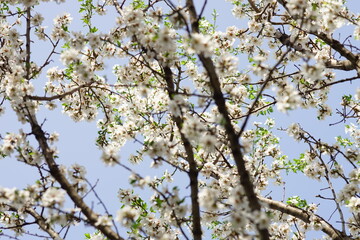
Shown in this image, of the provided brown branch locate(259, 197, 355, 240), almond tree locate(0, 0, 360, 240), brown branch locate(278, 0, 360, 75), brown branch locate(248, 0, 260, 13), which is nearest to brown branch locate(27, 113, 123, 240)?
almond tree locate(0, 0, 360, 240)

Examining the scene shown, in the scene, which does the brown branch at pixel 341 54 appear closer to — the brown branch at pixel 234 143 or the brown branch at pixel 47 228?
Result: the brown branch at pixel 234 143

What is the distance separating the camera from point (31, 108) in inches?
204

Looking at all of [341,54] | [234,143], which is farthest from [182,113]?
[341,54]

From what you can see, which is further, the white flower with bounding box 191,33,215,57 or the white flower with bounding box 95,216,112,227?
the white flower with bounding box 95,216,112,227

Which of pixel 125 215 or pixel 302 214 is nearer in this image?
pixel 125 215

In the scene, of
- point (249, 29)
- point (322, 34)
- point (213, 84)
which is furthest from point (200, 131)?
point (249, 29)

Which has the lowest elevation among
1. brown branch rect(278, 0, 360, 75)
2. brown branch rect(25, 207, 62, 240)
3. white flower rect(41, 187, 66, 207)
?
white flower rect(41, 187, 66, 207)

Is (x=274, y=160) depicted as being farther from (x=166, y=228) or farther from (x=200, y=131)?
(x=200, y=131)

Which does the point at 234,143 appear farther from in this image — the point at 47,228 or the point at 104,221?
the point at 47,228

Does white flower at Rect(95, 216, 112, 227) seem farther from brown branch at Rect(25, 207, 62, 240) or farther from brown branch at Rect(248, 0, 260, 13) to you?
brown branch at Rect(248, 0, 260, 13)

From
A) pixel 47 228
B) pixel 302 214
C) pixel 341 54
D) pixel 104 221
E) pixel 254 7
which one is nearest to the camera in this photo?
pixel 104 221

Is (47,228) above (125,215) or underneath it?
above

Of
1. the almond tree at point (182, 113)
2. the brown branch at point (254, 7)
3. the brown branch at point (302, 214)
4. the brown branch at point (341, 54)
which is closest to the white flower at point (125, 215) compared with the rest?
the almond tree at point (182, 113)

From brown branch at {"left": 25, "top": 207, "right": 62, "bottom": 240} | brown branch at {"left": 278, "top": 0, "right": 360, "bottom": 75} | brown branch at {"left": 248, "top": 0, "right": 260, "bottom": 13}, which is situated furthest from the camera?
brown branch at {"left": 248, "top": 0, "right": 260, "bottom": 13}
